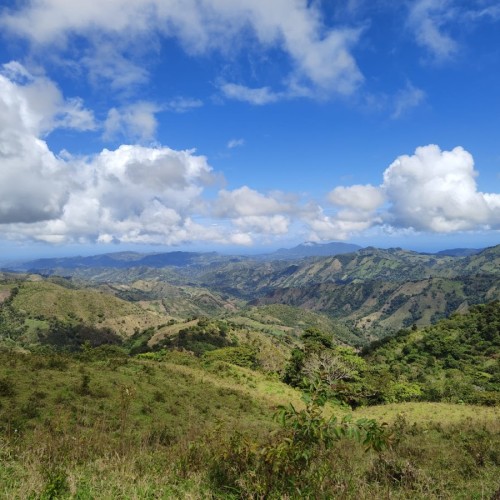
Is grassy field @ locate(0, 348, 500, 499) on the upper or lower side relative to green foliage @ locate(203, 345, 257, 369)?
upper

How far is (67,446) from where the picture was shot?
8984mm

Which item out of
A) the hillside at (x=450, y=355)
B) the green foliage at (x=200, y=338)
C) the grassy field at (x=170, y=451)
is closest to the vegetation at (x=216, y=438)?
the grassy field at (x=170, y=451)

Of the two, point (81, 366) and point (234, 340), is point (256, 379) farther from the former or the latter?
point (234, 340)

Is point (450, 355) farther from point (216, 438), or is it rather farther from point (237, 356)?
point (216, 438)

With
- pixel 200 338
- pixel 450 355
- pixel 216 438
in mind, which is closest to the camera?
pixel 216 438

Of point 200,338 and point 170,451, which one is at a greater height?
point 170,451

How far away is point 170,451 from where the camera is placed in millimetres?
9414

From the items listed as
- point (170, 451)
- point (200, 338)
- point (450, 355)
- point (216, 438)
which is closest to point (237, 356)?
point (450, 355)

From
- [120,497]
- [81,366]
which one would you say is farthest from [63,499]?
[81,366]

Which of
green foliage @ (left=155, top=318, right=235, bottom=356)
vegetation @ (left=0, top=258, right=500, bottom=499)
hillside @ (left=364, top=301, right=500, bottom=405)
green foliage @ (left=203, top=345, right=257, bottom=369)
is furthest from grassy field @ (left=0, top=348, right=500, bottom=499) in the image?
green foliage @ (left=155, top=318, right=235, bottom=356)

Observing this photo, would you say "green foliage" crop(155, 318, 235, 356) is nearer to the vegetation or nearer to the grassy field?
the vegetation

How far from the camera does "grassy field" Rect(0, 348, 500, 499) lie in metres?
6.56

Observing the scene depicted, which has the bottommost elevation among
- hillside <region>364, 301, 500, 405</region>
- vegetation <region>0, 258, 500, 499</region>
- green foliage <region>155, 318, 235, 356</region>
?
green foliage <region>155, 318, 235, 356</region>

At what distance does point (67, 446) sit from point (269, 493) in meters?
5.45
